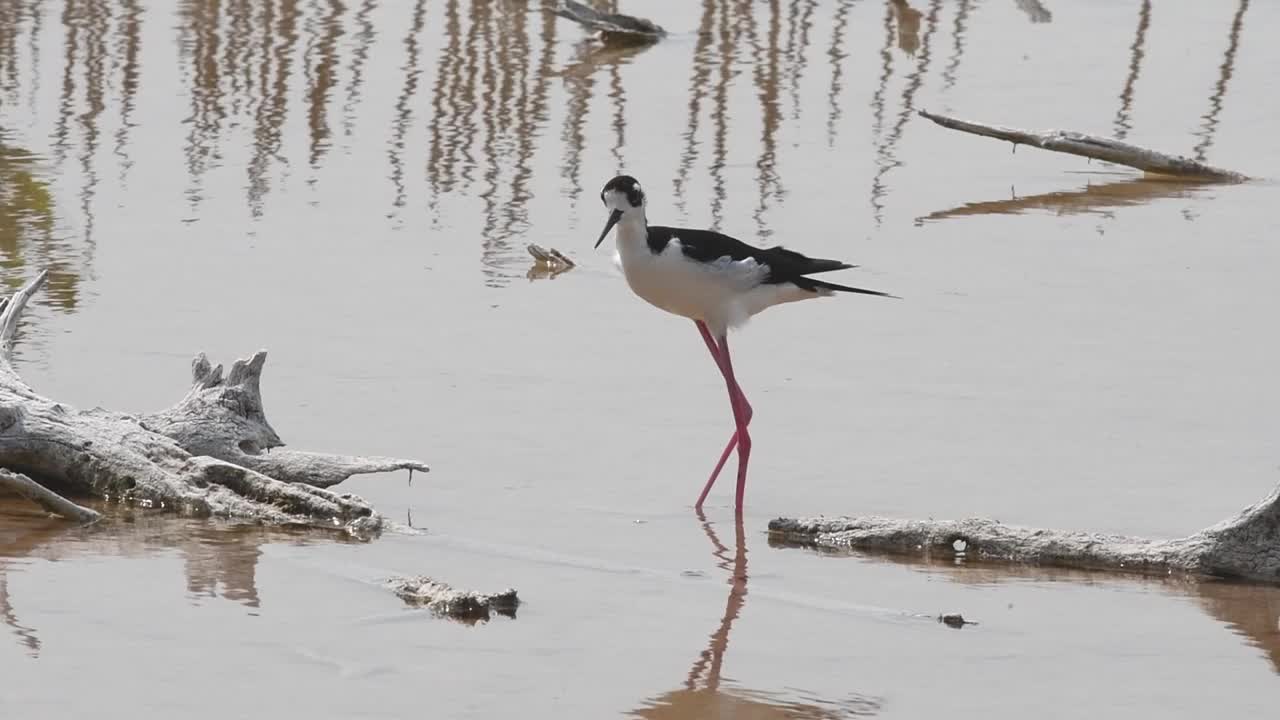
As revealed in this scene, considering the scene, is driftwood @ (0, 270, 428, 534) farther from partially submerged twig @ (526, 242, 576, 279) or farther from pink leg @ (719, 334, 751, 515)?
partially submerged twig @ (526, 242, 576, 279)

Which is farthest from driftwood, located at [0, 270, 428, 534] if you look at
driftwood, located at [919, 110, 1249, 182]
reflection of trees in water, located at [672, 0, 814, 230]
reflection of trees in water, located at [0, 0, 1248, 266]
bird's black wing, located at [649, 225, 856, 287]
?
driftwood, located at [919, 110, 1249, 182]

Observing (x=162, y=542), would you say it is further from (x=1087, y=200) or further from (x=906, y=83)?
(x=906, y=83)

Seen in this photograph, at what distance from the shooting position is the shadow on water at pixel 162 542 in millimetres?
5855

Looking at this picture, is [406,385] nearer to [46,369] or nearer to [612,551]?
[46,369]

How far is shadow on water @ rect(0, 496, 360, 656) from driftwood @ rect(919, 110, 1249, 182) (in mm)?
7432

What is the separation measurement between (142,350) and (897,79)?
8932mm

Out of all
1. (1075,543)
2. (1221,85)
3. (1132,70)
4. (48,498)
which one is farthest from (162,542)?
(1132,70)

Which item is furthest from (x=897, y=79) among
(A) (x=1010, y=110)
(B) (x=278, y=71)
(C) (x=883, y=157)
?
(B) (x=278, y=71)

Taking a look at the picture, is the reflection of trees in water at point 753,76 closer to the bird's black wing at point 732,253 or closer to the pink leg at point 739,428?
the pink leg at point 739,428

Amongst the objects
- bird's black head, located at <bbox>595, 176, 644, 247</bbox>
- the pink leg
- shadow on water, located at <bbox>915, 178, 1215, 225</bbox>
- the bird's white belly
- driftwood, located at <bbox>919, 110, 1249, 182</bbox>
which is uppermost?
driftwood, located at <bbox>919, 110, 1249, 182</bbox>

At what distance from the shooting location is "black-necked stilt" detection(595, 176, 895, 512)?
7.18 meters

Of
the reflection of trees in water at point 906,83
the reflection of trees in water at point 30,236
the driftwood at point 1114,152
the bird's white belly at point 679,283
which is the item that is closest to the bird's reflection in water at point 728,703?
the bird's white belly at point 679,283

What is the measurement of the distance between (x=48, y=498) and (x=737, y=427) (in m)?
2.53

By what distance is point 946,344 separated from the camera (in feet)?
30.3
